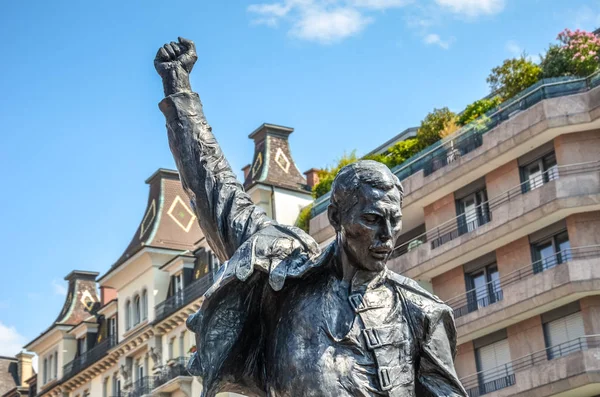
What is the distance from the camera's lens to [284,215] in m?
51.1

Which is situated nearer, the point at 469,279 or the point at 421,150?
the point at 469,279

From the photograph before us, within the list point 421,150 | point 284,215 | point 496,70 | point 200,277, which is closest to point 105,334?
→ point 200,277

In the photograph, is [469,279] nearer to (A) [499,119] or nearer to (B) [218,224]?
(A) [499,119]

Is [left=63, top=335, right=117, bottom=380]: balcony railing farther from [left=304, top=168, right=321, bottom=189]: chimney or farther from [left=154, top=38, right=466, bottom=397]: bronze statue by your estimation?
[left=154, top=38, right=466, bottom=397]: bronze statue

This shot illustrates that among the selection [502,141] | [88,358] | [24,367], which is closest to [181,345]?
[88,358]

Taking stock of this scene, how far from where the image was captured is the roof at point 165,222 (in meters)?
59.8

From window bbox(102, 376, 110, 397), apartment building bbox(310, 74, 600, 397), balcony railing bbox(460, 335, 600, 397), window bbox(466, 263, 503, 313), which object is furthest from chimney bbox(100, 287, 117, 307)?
balcony railing bbox(460, 335, 600, 397)

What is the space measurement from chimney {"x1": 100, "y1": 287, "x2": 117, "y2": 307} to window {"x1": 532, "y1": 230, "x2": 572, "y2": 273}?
35.9 m

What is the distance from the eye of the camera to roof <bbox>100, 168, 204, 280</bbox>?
59844 millimetres

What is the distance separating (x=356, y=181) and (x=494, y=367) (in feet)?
111

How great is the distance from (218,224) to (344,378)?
1.05 m

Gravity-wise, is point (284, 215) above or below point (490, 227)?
above

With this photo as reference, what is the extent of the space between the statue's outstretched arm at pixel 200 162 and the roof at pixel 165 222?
54227 millimetres

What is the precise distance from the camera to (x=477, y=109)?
42.4m
